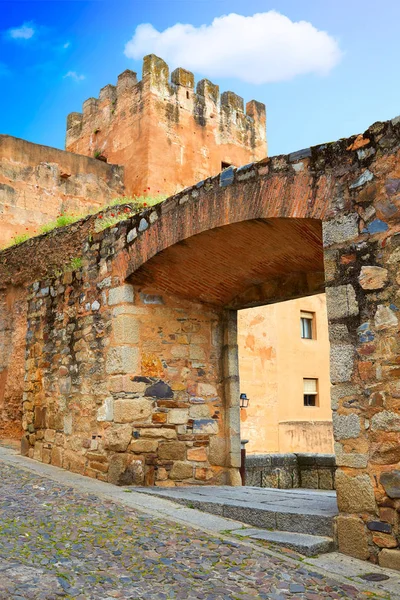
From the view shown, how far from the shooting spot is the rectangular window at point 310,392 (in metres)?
17.4

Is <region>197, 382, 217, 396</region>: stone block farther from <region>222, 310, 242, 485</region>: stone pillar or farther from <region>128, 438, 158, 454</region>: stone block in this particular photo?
<region>128, 438, 158, 454</region>: stone block

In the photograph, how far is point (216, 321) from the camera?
6891 mm

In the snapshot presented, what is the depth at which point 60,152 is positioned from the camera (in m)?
14.9

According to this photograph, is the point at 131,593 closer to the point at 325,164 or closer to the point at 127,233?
the point at 325,164

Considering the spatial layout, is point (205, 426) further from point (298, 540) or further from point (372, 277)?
point (372, 277)

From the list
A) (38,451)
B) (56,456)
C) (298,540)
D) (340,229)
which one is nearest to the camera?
(298,540)

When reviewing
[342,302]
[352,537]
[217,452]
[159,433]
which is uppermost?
[342,302]

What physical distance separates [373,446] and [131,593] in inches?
68.2

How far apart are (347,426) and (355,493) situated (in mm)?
427

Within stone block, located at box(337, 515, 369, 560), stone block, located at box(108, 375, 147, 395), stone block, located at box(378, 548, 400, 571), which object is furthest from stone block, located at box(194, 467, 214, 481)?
stone block, located at box(378, 548, 400, 571)

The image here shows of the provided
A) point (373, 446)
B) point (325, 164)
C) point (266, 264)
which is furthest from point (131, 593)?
point (266, 264)

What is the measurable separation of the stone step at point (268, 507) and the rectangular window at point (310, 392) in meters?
11.9

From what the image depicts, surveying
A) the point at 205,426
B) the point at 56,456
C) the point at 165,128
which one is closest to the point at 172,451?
the point at 205,426

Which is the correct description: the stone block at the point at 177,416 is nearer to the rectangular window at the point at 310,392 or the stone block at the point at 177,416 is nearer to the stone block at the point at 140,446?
the stone block at the point at 140,446
